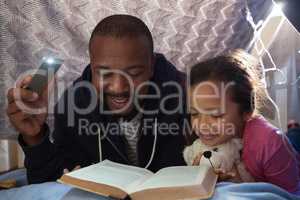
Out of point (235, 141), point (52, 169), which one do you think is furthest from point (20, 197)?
point (235, 141)

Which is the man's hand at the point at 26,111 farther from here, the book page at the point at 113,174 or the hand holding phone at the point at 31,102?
the book page at the point at 113,174

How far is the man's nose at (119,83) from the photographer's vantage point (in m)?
0.82

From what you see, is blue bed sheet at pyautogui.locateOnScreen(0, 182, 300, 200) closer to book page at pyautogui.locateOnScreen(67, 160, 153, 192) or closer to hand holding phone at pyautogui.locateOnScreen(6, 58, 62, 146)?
book page at pyautogui.locateOnScreen(67, 160, 153, 192)

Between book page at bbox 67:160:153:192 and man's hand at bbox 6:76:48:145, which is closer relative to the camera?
book page at bbox 67:160:153:192

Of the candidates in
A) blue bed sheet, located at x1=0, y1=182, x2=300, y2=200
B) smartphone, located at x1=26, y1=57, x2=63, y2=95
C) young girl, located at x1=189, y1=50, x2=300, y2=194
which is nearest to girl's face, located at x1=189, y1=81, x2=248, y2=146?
young girl, located at x1=189, y1=50, x2=300, y2=194

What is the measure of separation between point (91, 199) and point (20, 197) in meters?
0.15

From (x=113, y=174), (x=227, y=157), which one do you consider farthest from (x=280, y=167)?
(x=113, y=174)

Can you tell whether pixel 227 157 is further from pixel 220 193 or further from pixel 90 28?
pixel 90 28

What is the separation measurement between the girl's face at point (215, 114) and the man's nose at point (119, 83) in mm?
139

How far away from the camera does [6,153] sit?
0.89 m

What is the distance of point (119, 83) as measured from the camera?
821 mm

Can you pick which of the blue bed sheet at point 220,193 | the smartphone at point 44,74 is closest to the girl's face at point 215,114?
the blue bed sheet at point 220,193

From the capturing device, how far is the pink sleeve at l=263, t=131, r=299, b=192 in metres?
0.74

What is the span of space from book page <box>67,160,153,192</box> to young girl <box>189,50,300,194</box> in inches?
5.8
